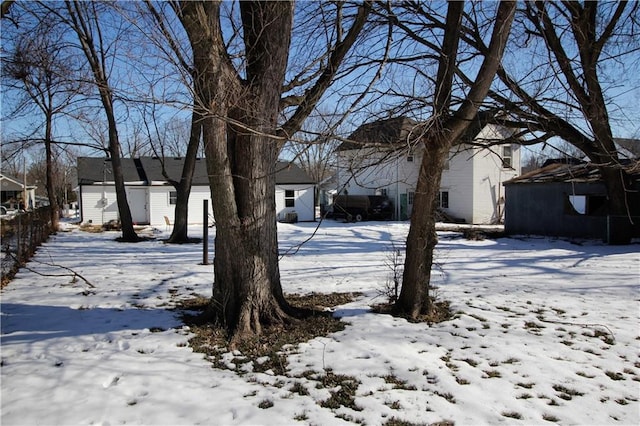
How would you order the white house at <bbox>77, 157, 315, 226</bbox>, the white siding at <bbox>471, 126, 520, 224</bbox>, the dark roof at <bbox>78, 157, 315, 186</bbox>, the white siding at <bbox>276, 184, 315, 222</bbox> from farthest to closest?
the white siding at <bbox>276, 184, 315, 222</bbox> → the dark roof at <bbox>78, 157, 315, 186</bbox> → the white house at <bbox>77, 157, 315, 226</bbox> → the white siding at <bbox>471, 126, 520, 224</bbox>

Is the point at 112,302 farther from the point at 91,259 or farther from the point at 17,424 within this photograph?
the point at 91,259

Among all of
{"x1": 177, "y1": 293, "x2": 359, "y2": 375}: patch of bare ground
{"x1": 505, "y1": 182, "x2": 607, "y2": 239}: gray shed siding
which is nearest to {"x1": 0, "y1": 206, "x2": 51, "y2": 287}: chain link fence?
{"x1": 177, "y1": 293, "x2": 359, "y2": 375}: patch of bare ground

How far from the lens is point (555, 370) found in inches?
176

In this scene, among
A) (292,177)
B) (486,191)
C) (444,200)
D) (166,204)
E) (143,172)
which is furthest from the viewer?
(292,177)

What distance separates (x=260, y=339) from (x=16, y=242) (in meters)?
7.77

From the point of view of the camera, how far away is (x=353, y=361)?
15.2 feet

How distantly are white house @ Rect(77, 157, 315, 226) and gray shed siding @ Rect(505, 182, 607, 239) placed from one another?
1184 cm

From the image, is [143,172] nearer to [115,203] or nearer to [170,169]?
[170,169]

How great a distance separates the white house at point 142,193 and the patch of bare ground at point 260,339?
21.3 m

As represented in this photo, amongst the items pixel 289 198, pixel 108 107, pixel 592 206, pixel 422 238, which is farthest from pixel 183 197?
pixel 592 206

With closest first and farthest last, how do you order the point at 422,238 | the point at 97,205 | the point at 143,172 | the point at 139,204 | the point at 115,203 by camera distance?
the point at 422,238, the point at 97,205, the point at 115,203, the point at 139,204, the point at 143,172

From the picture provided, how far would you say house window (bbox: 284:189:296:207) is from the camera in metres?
30.2

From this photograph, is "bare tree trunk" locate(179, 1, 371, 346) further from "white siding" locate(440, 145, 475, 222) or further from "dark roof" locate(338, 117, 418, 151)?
"white siding" locate(440, 145, 475, 222)

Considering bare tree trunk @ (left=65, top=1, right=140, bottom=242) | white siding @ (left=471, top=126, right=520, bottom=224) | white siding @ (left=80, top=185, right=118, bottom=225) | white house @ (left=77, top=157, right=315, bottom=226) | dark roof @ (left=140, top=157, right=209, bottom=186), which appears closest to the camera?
bare tree trunk @ (left=65, top=1, right=140, bottom=242)
